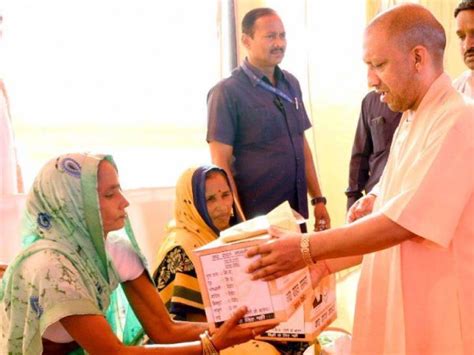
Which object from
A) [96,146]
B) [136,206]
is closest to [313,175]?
[136,206]

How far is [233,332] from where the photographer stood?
5.99 feet

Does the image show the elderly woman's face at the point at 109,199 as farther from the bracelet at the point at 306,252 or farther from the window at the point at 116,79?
the window at the point at 116,79

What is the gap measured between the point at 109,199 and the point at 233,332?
1.87 ft

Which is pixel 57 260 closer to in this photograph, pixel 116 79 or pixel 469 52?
pixel 469 52

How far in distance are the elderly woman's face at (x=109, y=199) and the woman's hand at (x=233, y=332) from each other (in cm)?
47

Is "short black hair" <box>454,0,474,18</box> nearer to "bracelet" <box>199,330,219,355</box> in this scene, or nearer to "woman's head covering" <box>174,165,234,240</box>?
"woman's head covering" <box>174,165,234,240</box>

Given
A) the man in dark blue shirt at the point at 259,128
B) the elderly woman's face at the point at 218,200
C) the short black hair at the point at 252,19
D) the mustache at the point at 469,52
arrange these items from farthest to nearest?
the short black hair at the point at 252,19, the man in dark blue shirt at the point at 259,128, the elderly woman's face at the point at 218,200, the mustache at the point at 469,52

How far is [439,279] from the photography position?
176 centimetres

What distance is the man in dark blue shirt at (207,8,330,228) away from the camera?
3.46 meters

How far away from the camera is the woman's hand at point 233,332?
173 centimetres

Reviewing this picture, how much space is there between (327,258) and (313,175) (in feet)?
6.73

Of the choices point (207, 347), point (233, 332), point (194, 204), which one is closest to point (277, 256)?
point (233, 332)

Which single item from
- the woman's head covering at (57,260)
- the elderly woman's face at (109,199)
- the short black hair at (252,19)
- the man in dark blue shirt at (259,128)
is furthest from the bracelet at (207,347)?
the short black hair at (252,19)

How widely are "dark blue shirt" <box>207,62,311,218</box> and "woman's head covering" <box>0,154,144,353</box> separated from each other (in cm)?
137
